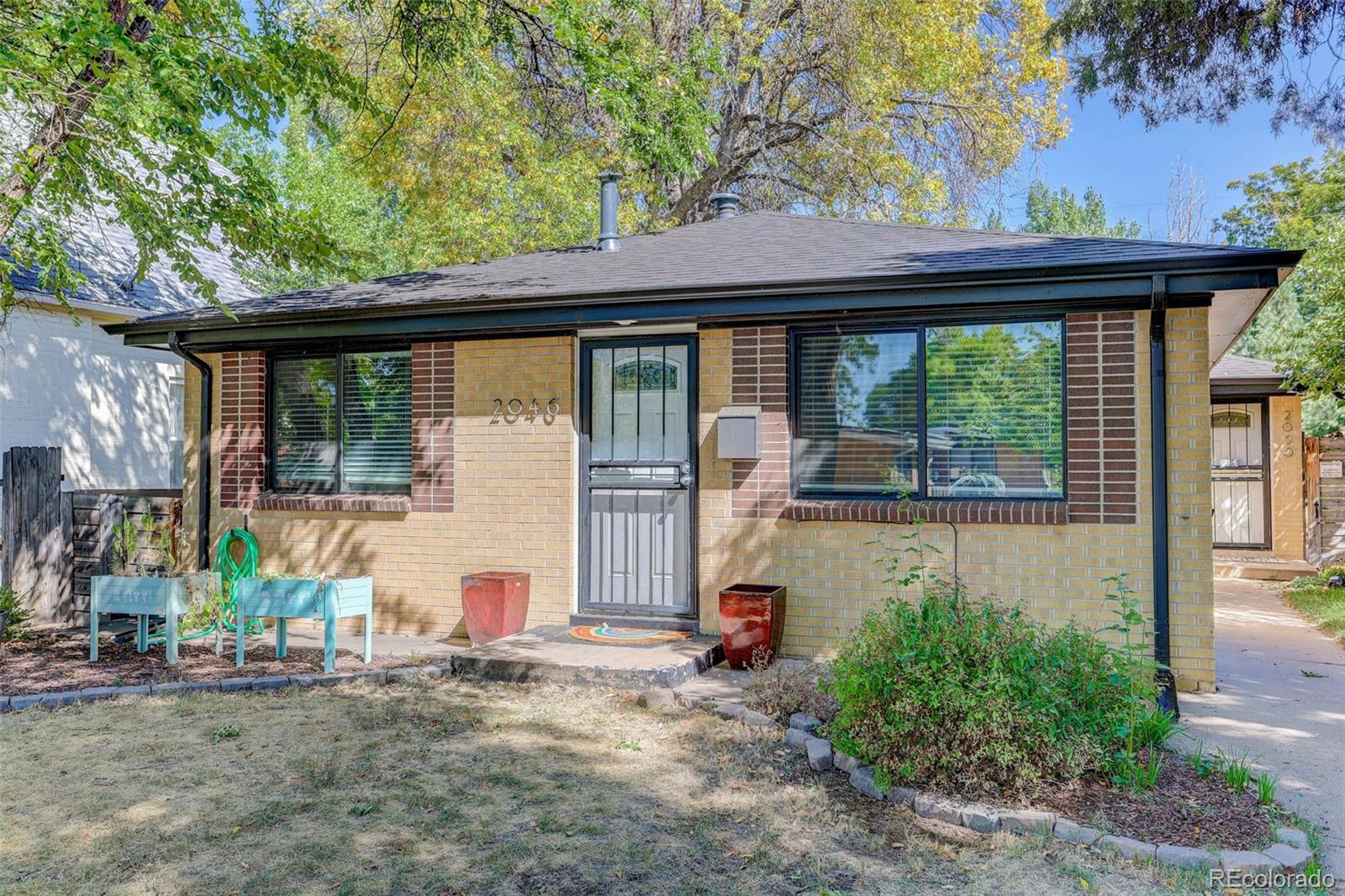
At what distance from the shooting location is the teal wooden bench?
20.1 ft

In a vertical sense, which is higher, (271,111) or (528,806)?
(271,111)

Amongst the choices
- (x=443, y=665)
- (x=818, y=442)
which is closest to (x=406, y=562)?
(x=443, y=665)

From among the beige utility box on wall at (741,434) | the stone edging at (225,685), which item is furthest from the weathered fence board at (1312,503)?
the stone edging at (225,685)

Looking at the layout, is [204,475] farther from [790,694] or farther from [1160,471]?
[1160,471]

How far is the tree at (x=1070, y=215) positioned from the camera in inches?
1495

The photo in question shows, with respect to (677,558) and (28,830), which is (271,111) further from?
(28,830)

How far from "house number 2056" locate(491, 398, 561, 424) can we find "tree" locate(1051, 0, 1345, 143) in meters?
5.75

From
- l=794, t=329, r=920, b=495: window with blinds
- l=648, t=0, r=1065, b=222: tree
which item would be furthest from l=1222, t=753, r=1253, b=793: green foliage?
l=648, t=0, r=1065, b=222: tree

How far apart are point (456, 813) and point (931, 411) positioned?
13.5 feet

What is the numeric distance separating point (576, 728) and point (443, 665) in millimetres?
1672

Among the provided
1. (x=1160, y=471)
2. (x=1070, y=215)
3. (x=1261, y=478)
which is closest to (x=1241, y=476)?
(x=1261, y=478)

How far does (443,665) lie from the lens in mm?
6203

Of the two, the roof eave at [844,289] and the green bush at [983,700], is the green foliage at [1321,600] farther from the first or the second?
the green bush at [983,700]

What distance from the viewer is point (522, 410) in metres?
7.20
